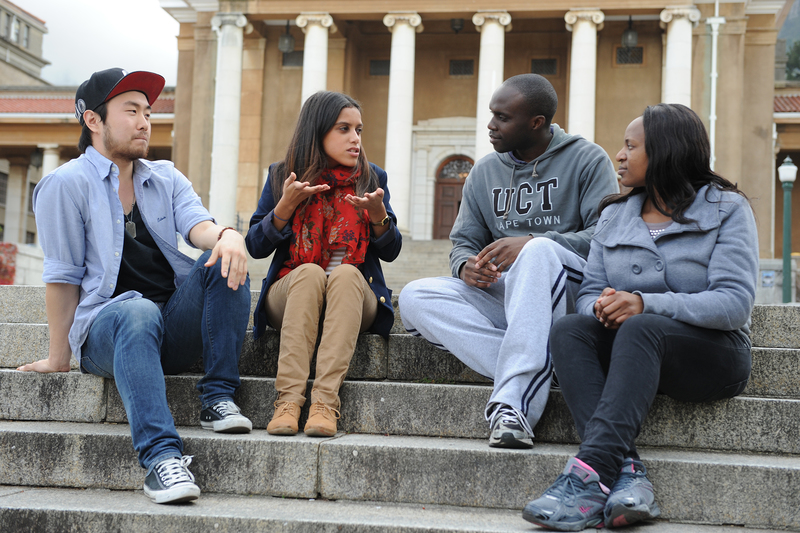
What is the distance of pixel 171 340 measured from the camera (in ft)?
9.68

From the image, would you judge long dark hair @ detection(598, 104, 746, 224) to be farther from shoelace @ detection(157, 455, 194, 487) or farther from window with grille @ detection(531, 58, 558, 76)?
window with grille @ detection(531, 58, 558, 76)

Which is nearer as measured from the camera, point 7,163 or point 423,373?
point 423,373

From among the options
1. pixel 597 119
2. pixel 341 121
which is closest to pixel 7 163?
pixel 597 119

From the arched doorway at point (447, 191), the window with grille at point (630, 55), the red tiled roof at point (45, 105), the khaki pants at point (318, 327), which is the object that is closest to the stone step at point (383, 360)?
the khaki pants at point (318, 327)

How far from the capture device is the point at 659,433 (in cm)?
271

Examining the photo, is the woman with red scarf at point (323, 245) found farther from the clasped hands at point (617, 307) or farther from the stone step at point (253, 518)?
the clasped hands at point (617, 307)

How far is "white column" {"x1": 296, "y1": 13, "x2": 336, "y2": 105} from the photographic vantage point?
19.1 meters

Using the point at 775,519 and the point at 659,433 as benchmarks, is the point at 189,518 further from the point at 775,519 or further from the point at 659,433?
the point at 775,519

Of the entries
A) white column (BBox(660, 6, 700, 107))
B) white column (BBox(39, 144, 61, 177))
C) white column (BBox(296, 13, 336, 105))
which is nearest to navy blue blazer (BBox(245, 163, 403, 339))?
white column (BBox(660, 6, 700, 107))

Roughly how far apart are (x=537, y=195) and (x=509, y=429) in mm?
1270

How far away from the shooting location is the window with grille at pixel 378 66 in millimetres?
21969

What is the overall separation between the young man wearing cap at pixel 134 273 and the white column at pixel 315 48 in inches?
646

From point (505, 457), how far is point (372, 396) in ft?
2.21

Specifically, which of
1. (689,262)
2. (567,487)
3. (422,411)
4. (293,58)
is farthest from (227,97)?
(567,487)
